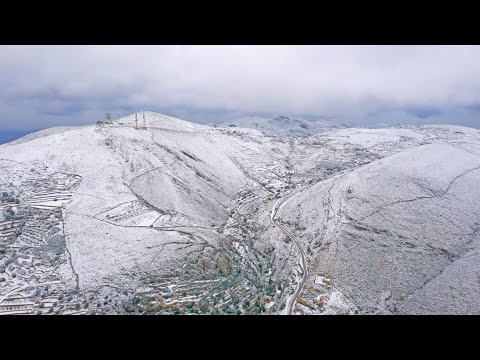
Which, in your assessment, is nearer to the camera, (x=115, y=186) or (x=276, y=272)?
(x=276, y=272)

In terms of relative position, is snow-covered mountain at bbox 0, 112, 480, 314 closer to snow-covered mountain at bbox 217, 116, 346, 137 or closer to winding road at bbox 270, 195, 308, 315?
winding road at bbox 270, 195, 308, 315

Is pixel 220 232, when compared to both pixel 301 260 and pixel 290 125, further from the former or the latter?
pixel 290 125

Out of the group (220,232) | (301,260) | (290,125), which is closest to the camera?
(301,260)

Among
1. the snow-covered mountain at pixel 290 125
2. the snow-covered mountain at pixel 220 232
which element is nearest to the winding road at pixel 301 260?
the snow-covered mountain at pixel 220 232

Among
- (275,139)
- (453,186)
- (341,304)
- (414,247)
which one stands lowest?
(341,304)

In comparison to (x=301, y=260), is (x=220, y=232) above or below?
above

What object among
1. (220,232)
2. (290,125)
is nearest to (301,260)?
(220,232)

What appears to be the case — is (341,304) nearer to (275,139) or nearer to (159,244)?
(159,244)

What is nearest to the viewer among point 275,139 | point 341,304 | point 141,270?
point 341,304

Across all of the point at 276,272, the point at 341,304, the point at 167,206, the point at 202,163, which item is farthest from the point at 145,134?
the point at 341,304
